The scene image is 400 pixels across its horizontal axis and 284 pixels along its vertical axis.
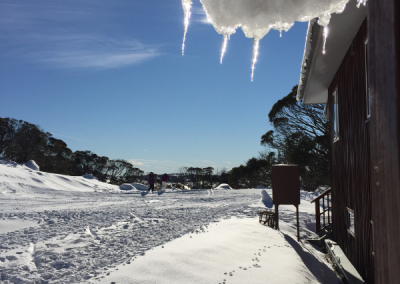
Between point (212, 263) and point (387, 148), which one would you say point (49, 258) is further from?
point (387, 148)

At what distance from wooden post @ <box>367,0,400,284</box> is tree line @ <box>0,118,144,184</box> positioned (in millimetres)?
37088

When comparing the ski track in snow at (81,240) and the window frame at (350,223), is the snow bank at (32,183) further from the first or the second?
the window frame at (350,223)

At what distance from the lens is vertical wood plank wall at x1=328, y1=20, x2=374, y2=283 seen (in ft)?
15.7

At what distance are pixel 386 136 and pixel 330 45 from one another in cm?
579

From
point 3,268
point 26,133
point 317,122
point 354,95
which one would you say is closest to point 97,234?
point 3,268

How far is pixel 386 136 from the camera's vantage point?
890 millimetres

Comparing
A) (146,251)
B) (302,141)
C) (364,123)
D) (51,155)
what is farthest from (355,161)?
(51,155)

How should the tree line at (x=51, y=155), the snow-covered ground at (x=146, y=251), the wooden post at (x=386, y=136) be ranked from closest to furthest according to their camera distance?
the wooden post at (x=386, y=136) < the snow-covered ground at (x=146, y=251) < the tree line at (x=51, y=155)

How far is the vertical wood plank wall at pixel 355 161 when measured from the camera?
4.78 meters

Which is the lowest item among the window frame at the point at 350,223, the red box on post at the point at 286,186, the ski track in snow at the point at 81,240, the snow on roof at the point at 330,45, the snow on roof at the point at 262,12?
the ski track in snow at the point at 81,240

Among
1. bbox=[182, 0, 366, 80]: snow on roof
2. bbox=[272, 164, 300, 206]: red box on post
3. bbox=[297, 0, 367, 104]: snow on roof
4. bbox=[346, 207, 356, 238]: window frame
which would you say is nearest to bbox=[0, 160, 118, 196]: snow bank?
bbox=[272, 164, 300, 206]: red box on post

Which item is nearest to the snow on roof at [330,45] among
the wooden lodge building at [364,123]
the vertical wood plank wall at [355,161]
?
the wooden lodge building at [364,123]

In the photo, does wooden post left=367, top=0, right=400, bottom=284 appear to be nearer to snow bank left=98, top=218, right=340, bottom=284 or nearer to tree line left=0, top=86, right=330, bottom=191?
snow bank left=98, top=218, right=340, bottom=284

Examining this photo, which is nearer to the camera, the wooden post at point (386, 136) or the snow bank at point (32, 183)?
the wooden post at point (386, 136)
